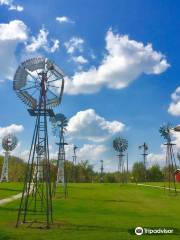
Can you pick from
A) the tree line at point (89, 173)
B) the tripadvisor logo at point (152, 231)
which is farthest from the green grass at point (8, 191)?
the tree line at point (89, 173)

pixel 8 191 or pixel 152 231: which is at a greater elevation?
pixel 8 191

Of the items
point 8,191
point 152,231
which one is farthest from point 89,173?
point 152,231

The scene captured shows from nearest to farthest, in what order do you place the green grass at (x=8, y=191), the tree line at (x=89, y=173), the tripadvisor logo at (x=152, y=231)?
the tripadvisor logo at (x=152, y=231), the green grass at (x=8, y=191), the tree line at (x=89, y=173)

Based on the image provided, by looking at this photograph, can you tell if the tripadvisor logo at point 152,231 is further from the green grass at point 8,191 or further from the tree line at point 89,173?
the tree line at point 89,173

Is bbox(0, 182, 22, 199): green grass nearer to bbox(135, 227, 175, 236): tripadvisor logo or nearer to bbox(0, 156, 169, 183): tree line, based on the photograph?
bbox(135, 227, 175, 236): tripadvisor logo

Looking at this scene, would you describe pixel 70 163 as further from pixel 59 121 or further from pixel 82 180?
pixel 59 121

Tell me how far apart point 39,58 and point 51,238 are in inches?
540

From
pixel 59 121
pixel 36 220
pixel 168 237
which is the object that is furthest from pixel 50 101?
pixel 59 121

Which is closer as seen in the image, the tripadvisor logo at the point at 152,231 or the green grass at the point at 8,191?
the tripadvisor logo at the point at 152,231

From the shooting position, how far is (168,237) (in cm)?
2281

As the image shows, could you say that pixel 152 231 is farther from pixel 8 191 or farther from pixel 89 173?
pixel 89 173

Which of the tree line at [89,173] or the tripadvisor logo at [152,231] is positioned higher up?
the tree line at [89,173]

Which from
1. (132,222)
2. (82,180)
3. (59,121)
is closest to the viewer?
(132,222)

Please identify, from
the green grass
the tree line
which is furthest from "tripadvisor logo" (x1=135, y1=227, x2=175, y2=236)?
the tree line
